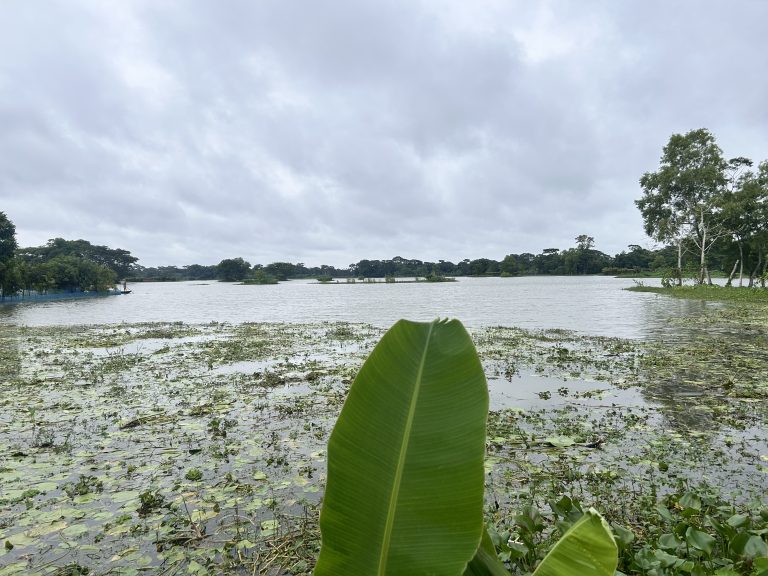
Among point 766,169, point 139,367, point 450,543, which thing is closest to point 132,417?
point 139,367

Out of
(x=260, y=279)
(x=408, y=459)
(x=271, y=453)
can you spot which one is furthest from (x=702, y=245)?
(x=260, y=279)

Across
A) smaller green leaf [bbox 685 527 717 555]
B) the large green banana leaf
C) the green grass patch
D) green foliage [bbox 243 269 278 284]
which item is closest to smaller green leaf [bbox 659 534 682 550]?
smaller green leaf [bbox 685 527 717 555]

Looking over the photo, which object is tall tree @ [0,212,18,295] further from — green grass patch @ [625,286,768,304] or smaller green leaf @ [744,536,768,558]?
green grass patch @ [625,286,768,304]

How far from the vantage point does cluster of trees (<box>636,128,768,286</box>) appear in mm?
31844

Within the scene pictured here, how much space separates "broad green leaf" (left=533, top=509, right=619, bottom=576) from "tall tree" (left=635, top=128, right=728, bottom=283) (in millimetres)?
39005

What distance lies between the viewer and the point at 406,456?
1.19m

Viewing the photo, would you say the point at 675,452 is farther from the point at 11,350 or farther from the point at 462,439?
the point at 11,350

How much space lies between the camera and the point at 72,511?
3.42 metres

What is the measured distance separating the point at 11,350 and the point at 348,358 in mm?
10061

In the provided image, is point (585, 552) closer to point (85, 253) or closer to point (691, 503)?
point (691, 503)

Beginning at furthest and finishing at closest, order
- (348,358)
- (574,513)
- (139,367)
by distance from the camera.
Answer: (348,358) < (139,367) < (574,513)

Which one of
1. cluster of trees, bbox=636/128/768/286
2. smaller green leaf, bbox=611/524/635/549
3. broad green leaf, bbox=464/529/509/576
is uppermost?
Answer: cluster of trees, bbox=636/128/768/286

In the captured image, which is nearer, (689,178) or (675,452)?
(675,452)

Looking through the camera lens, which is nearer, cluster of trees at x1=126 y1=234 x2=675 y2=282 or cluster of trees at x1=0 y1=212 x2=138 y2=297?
cluster of trees at x1=0 y1=212 x2=138 y2=297
